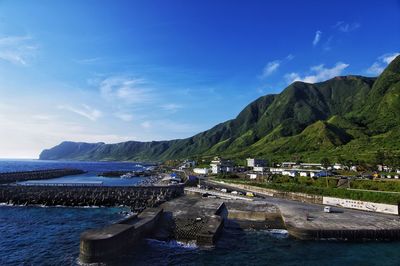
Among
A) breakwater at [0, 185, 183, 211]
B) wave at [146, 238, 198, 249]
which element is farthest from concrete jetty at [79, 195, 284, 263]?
breakwater at [0, 185, 183, 211]

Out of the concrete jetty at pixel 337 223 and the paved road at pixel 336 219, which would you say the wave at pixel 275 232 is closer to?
the concrete jetty at pixel 337 223

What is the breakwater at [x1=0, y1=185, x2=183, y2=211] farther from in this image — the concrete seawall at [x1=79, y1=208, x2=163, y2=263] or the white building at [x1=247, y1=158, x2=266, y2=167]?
the white building at [x1=247, y1=158, x2=266, y2=167]

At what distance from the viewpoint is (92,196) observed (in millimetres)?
74625

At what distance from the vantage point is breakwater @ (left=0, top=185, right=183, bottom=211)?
2751 inches

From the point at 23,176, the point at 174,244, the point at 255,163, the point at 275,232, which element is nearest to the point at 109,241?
the point at 174,244

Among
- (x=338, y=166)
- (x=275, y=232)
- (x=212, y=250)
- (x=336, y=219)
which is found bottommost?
(x=212, y=250)

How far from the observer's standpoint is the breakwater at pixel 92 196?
229 ft

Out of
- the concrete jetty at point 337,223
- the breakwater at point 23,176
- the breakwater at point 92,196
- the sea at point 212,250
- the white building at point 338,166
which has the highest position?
the white building at point 338,166

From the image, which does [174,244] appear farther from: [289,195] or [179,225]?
[289,195]

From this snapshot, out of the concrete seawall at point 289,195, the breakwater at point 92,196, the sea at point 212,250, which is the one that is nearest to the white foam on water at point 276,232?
the sea at point 212,250

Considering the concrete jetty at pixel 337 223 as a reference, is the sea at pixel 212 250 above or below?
below

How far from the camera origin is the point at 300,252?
37625 millimetres

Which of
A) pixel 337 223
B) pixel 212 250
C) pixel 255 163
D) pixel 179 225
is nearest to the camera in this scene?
pixel 212 250

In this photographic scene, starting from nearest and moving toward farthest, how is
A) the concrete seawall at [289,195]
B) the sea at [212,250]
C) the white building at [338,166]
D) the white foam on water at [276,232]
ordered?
1. the sea at [212,250]
2. the white foam on water at [276,232]
3. the concrete seawall at [289,195]
4. the white building at [338,166]
